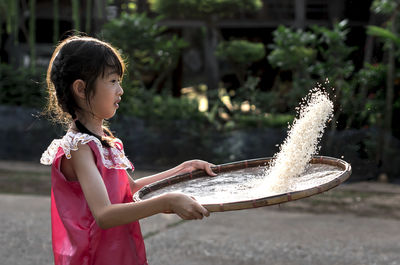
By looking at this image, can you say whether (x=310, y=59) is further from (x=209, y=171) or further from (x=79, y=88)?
(x=79, y=88)

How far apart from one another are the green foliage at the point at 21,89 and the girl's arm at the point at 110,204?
6244 mm

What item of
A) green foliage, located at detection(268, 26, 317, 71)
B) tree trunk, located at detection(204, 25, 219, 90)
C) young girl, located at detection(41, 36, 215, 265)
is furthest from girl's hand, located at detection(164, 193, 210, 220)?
tree trunk, located at detection(204, 25, 219, 90)

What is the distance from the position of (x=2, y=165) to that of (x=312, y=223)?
4.06 m

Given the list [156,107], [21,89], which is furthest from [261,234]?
[21,89]

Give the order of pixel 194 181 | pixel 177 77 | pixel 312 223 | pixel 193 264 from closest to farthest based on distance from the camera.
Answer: pixel 194 181
pixel 193 264
pixel 312 223
pixel 177 77

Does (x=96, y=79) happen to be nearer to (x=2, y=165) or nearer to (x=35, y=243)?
(x=35, y=243)

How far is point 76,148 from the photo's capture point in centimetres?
177

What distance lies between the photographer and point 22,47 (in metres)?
10.6

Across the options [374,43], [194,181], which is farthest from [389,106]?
[194,181]

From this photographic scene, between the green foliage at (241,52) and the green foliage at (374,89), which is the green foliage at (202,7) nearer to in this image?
the green foliage at (241,52)

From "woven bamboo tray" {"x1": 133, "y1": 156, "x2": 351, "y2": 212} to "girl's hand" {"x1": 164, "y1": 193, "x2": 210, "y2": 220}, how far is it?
2 centimetres

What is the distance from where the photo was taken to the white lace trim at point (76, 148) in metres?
1.78

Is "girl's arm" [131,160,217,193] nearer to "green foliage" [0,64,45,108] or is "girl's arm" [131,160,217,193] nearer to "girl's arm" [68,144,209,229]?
"girl's arm" [68,144,209,229]

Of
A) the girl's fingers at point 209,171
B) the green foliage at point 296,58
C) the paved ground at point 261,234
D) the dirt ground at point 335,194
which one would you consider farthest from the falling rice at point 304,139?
the green foliage at point 296,58
